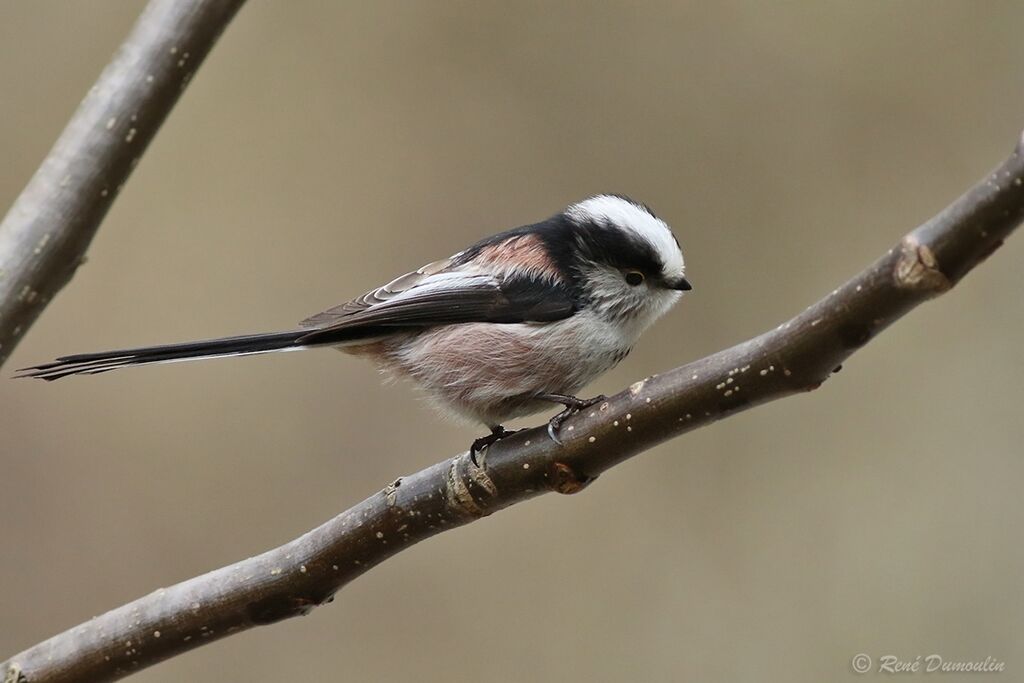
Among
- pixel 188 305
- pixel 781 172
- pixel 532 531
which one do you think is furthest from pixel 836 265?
pixel 188 305

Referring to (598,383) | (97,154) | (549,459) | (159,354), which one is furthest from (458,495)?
(598,383)

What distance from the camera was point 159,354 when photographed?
92.7 inches

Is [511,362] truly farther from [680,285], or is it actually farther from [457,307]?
[680,285]

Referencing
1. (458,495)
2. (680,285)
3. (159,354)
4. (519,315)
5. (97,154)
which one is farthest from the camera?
(680,285)

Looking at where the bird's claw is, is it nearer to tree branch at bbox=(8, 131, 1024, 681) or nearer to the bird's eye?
tree branch at bbox=(8, 131, 1024, 681)

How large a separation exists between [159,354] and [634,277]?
3.89 feet

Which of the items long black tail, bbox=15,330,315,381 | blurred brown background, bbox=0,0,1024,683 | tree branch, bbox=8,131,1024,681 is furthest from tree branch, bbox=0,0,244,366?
blurred brown background, bbox=0,0,1024,683

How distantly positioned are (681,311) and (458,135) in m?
1.35

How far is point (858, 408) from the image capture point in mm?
4660

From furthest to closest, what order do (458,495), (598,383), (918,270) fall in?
(598,383) < (458,495) < (918,270)

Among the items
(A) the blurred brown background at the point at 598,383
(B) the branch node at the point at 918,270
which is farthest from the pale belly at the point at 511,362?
(A) the blurred brown background at the point at 598,383

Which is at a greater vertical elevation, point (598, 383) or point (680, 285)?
point (598, 383)

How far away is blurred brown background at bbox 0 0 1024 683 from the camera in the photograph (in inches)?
172

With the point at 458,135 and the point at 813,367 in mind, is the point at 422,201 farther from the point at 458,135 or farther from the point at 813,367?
→ the point at 813,367
